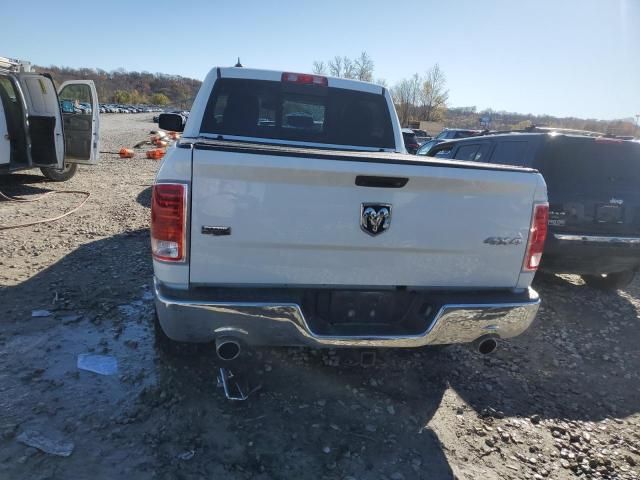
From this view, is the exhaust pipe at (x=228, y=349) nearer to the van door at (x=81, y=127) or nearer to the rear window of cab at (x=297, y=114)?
the rear window of cab at (x=297, y=114)

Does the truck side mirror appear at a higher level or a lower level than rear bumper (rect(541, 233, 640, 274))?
higher

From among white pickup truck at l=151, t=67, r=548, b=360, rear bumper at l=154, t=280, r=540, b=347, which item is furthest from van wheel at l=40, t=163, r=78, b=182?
rear bumper at l=154, t=280, r=540, b=347

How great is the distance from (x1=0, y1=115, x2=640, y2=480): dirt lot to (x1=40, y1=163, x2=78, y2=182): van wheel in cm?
595

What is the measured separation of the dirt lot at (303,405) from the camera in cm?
226

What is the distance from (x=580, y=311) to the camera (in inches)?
183

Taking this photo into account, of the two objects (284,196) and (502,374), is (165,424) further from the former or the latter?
(502,374)

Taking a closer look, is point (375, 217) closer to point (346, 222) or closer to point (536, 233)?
point (346, 222)

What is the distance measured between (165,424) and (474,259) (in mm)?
2036

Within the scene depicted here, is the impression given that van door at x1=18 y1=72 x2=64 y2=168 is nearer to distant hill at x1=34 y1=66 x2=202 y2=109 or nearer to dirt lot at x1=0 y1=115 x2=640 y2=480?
dirt lot at x1=0 y1=115 x2=640 y2=480

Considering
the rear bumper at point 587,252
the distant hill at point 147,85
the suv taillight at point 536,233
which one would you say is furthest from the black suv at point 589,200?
the distant hill at point 147,85

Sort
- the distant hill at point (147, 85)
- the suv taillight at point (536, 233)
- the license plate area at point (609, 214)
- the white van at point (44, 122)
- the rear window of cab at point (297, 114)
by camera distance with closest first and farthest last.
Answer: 1. the suv taillight at point (536, 233)
2. the rear window of cab at point (297, 114)
3. the license plate area at point (609, 214)
4. the white van at point (44, 122)
5. the distant hill at point (147, 85)

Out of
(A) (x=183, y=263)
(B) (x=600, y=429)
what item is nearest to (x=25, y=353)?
(A) (x=183, y=263)

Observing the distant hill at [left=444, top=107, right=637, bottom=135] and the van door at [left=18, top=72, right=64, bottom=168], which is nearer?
the van door at [left=18, top=72, right=64, bottom=168]

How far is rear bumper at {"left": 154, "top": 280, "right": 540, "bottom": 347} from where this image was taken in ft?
7.01
